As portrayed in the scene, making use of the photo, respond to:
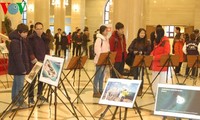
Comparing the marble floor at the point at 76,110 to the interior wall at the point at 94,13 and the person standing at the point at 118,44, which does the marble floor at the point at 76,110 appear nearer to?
the person standing at the point at 118,44

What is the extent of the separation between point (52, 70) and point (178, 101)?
241 cm

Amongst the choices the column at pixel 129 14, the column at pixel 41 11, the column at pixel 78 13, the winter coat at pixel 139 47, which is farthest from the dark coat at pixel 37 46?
the column at pixel 78 13

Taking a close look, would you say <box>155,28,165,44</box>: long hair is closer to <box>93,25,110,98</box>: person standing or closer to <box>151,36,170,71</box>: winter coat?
<box>151,36,170,71</box>: winter coat

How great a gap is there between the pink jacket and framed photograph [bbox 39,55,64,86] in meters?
3.69

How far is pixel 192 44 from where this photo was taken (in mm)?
14000

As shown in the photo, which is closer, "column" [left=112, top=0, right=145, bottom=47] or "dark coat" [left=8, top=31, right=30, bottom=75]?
"dark coat" [left=8, top=31, right=30, bottom=75]

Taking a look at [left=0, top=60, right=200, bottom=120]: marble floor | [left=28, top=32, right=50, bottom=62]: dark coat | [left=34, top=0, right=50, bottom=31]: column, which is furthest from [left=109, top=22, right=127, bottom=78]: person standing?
[left=34, top=0, right=50, bottom=31]: column

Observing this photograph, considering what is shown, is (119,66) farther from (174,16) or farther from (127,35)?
(174,16)

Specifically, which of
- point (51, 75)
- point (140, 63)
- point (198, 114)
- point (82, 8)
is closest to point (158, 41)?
point (140, 63)

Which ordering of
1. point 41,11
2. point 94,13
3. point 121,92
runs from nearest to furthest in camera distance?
1. point 121,92
2. point 41,11
3. point 94,13

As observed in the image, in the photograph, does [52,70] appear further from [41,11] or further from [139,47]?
[41,11]

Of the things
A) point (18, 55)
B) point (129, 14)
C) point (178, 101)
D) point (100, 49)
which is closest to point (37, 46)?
point (18, 55)

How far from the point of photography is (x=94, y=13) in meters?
38.3

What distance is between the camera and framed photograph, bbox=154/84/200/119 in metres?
4.09
